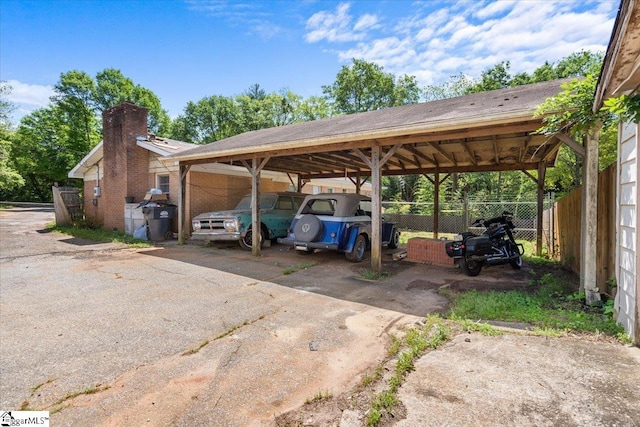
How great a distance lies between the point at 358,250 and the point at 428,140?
11.3 ft

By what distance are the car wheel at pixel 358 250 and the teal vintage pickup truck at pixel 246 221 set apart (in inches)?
134

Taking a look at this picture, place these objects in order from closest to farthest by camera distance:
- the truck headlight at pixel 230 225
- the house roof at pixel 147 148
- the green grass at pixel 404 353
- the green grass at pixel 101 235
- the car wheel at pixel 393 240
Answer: the green grass at pixel 404 353 < the truck headlight at pixel 230 225 < the car wheel at pixel 393 240 < the green grass at pixel 101 235 < the house roof at pixel 147 148

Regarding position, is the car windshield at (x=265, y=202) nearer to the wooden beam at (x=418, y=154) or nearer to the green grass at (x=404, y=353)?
the wooden beam at (x=418, y=154)

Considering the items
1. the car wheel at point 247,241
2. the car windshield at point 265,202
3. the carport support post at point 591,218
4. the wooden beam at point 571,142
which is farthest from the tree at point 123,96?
the carport support post at point 591,218

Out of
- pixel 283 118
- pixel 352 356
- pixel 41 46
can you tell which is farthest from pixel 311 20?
pixel 283 118

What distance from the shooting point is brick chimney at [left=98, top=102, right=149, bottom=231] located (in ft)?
44.5

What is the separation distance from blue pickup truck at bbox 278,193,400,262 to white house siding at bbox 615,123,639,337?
5.09 metres

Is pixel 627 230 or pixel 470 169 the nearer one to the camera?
pixel 627 230

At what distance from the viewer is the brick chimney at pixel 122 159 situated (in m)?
13.6

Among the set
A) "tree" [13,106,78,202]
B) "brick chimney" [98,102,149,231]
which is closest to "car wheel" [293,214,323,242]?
"brick chimney" [98,102,149,231]

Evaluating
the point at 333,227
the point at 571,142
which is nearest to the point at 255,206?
the point at 333,227

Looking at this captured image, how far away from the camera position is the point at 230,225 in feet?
31.6

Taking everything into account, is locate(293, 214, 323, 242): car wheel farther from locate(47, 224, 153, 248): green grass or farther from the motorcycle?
locate(47, 224, 153, 248): green grass

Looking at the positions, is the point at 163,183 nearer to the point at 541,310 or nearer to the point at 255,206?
the point at 255,206
